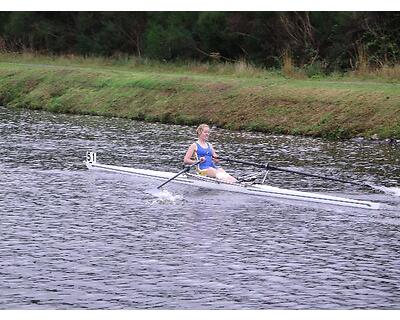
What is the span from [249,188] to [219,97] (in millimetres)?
17545

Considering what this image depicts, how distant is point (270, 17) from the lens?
50.8 metres

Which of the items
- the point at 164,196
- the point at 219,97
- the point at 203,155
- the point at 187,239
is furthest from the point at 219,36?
the point at 187,239

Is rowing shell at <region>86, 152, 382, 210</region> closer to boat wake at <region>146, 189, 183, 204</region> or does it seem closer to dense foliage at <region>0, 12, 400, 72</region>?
boat wake at <region>146, 189, 183, 204</region>

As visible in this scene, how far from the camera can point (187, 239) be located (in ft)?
56.5

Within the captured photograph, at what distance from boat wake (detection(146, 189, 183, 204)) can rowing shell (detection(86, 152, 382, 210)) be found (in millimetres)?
881

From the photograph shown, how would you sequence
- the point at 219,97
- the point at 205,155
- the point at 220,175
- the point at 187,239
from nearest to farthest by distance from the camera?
1. the point at 187,239
2. the point at 220,175
3. the point at 205,155
4. the point at 219,97

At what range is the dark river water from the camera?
44.6ft

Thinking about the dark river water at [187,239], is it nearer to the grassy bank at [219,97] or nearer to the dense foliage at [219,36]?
the grassy bank at [219,97]

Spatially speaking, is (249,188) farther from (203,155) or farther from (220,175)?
(203,155)

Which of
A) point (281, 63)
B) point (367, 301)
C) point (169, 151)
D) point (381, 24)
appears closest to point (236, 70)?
point (281, 63)

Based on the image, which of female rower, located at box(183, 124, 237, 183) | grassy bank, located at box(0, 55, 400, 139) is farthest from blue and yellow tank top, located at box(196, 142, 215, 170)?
grassy bank, located at box(0, 55, 400, 139)

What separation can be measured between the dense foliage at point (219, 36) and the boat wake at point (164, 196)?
2019cm

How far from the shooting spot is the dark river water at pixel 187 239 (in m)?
13.6

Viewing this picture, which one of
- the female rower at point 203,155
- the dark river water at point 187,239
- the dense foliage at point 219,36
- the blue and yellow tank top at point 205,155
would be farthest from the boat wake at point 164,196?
the dense foliage at point 219,36
